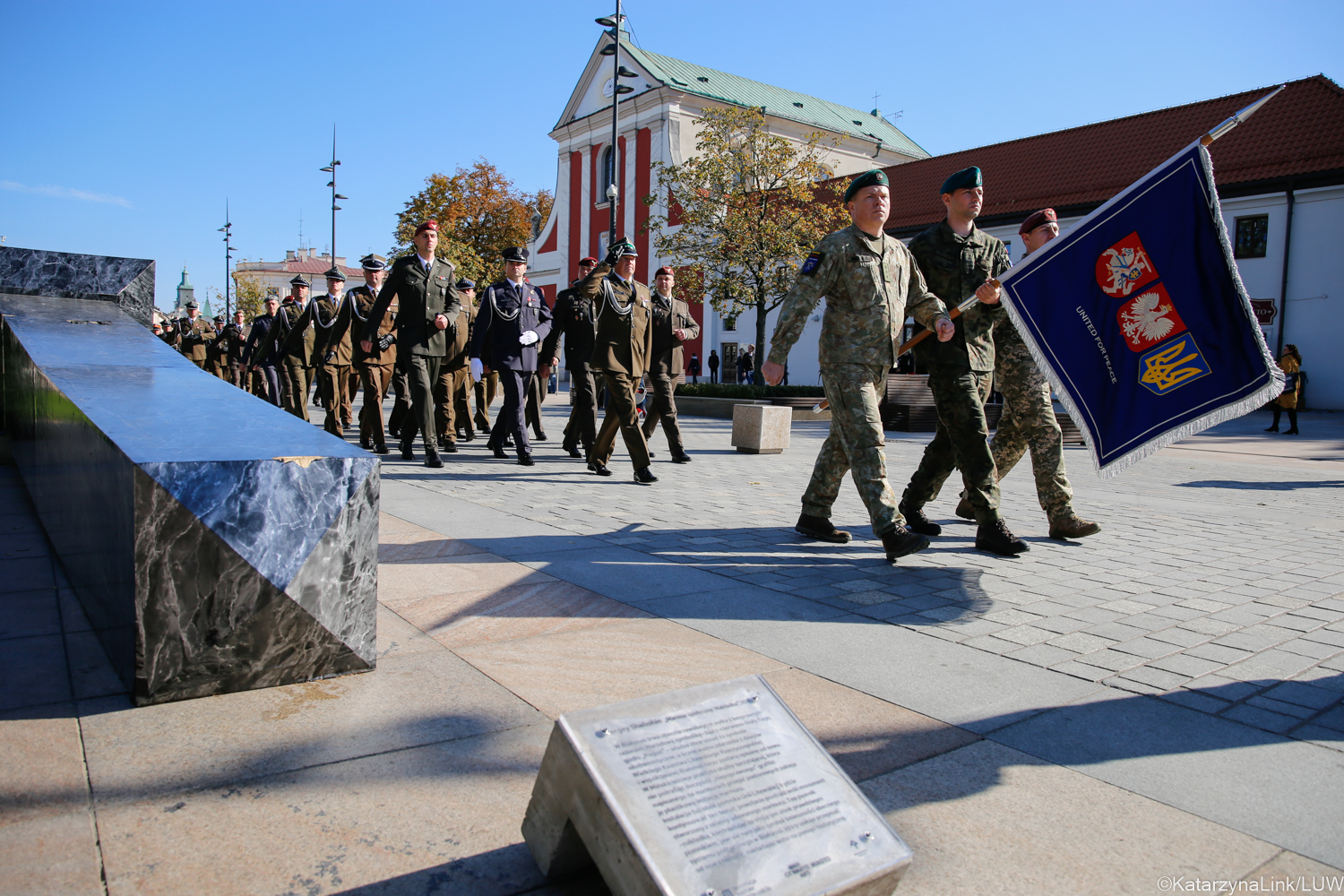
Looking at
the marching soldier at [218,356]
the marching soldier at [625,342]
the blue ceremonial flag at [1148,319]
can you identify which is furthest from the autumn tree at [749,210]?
the blue ceremonial flag at [1148,319]

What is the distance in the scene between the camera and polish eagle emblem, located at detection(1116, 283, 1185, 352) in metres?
4.53

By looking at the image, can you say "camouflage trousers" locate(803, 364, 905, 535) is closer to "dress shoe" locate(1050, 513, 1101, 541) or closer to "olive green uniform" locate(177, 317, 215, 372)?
"dress shoe" locate(1050, 513, 1101, 541)

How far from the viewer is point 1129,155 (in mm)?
29391

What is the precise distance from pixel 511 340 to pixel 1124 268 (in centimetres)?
661

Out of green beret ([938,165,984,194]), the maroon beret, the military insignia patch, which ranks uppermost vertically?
green beret ([938,165,984,194])

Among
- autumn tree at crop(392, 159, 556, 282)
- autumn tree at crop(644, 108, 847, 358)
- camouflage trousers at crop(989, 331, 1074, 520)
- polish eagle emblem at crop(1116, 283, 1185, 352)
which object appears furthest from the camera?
autumn tree at crop(392, 159, 556, 282)

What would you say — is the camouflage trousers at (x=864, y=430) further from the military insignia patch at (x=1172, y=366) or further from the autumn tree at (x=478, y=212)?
the autumn tree at (x=478, y=212)

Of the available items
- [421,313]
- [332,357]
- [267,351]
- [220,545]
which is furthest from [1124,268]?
[267,351]

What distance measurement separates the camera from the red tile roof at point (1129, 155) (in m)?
25.4

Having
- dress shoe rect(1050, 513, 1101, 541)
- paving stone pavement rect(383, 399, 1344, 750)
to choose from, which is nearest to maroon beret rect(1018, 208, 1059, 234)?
dress shoe rect(1050, 513, 1101, 541)

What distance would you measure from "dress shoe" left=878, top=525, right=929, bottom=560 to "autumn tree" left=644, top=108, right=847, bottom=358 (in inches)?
750

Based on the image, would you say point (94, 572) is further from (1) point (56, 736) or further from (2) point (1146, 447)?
(2) point (1146, 447)

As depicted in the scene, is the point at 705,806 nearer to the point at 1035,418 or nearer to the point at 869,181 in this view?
the point at 869,181

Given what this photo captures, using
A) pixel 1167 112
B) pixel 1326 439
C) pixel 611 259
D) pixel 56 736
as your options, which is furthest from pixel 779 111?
pixel 56 736
